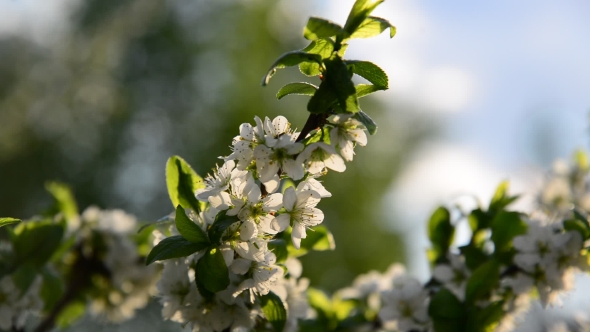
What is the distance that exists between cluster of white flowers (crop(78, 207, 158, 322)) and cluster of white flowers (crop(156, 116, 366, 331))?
2.27 feet

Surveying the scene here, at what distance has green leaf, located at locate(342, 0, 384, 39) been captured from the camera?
917 millimetres

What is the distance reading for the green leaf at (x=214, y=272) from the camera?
932 millimetres

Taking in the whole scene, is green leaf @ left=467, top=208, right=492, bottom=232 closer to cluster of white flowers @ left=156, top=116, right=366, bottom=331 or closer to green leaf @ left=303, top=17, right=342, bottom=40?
cluster of white flowers @ left=156, top=116, right=366, bottom=331

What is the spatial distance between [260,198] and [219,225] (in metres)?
0.08

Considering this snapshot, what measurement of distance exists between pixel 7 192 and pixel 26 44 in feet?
7.42

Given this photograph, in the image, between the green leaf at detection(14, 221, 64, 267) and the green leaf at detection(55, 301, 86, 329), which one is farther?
the green leaf at detection(55, 301, 86, 329)

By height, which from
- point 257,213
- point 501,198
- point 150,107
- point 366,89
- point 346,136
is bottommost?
point 257,213

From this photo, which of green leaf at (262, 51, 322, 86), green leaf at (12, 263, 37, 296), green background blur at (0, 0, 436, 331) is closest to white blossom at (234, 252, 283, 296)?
green leaf at (262, 51, 322, 86)

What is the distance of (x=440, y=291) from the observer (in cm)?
129

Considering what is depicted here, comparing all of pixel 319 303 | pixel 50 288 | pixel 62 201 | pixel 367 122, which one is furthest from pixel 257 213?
pixel 62 201

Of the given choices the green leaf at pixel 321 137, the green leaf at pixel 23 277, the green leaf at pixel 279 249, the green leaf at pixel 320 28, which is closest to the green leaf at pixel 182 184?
the green leaf at pixel 279 249

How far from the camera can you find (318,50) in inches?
37.1

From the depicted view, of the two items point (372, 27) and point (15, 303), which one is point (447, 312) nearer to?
point (372, 27)

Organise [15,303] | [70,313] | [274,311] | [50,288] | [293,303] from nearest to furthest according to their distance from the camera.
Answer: [274,311] < [293,303] < [15,303] < [50,288] < [70,313]
